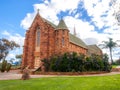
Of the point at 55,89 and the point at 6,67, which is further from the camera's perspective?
the point at 6,67

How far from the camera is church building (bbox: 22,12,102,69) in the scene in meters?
44.1

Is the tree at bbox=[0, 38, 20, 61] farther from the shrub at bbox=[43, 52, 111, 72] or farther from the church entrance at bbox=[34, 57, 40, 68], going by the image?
the shrub at bbox=[43, 52, 111, 72]

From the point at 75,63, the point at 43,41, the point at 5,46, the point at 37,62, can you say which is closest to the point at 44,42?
the point at 43,41

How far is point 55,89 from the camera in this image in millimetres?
13930

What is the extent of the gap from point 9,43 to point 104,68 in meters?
39.4

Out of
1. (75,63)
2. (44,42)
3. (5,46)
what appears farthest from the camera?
(5,46)

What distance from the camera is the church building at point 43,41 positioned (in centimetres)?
4412

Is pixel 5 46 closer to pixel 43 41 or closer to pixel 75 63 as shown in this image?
pixel 43 41

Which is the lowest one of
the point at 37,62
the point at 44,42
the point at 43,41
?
the point at 37,62

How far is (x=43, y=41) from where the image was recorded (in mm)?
46031

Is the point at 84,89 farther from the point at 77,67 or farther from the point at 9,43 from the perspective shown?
the point at 9,43

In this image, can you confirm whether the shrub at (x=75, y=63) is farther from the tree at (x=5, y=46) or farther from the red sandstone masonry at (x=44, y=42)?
the tree at (x=5, y=46)

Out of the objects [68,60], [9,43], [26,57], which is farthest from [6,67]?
[9,43]

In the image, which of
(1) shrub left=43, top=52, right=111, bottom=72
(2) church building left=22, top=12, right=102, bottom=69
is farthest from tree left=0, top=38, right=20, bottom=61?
(1) shrub left=43, top=52, right=111, bottom=72
